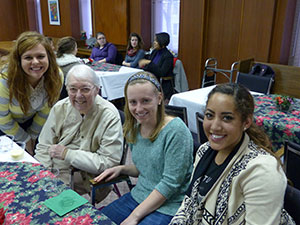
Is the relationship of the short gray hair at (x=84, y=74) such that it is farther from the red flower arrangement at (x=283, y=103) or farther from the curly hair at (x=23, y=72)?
the red flower arrangement at (x=283, y=103)

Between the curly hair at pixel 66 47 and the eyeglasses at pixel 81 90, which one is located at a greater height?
the curly hair at pixel 66 47

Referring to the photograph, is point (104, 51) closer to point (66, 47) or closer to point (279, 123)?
point (66, 47)

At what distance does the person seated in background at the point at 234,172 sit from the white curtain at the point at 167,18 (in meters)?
5.06

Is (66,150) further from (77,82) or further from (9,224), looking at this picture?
(9,224)

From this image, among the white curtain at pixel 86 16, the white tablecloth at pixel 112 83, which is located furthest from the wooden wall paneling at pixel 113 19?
the white tablecloth at pixel 112 83

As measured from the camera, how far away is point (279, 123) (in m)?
2.10

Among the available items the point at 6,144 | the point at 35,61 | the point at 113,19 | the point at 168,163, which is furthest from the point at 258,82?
the point at 113,19

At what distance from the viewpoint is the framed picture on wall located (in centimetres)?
821

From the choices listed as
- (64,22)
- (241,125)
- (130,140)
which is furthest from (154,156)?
(64,22)

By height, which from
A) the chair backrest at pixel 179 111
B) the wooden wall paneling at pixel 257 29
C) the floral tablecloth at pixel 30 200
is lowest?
the floral tablecloth at pixel 30 200

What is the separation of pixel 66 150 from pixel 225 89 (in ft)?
3.45

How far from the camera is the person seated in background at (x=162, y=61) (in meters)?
4.40

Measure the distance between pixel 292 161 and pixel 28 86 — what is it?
5.89 ft

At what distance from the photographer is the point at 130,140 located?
5.24 feet
